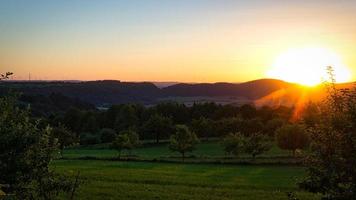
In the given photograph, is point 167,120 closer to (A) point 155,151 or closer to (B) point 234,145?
(A) point 155,151

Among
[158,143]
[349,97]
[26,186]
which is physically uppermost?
[349,97]

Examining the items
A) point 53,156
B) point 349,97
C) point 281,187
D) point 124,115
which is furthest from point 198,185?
point 124,115

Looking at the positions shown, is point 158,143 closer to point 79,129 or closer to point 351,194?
point 79,129

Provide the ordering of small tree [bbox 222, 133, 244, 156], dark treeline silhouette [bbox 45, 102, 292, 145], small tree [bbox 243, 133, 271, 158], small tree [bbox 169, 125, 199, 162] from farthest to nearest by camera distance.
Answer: dark treeline silhouette [bbox 45, 102, 292, 145] < small tree [bbox 169, 125, 199, 162] < small tree [bbox 222, 133, 244, 156] < small tree [bbox 243, 133, 271, 158]

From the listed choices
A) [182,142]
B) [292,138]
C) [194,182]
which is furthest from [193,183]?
[292,138]

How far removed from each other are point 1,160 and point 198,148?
95054mm

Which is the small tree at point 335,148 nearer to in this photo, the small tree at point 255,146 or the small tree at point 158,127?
the small tree at point 255,146

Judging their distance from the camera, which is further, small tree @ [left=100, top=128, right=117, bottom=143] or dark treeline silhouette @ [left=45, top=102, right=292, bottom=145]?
small tree @ [left=100, top=128, right=117, bottom=143]

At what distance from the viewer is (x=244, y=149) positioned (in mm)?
84375

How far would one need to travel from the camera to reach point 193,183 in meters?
51.2

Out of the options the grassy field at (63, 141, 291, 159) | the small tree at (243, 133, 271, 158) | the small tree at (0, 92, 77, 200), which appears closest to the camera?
the small tree at (0, 92, 77, 200)

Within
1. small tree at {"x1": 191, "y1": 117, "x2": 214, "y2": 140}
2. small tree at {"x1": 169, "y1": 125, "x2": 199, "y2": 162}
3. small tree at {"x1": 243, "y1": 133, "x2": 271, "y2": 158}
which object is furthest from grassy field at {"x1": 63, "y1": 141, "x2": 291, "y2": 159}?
small tree at {"x1": 243, "y1": 133, "x2": 271, "y2": 158}

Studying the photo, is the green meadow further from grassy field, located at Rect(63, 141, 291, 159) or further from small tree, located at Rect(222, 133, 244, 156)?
grassy field, located at Rect(63, 141, 291, 159)

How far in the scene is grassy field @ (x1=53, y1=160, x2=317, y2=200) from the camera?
1655 inches
